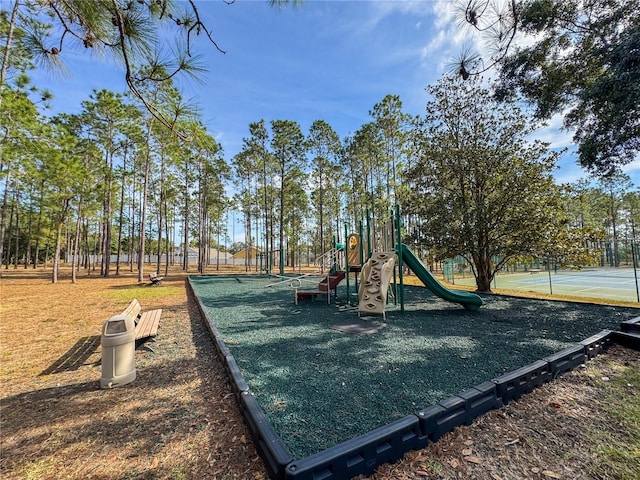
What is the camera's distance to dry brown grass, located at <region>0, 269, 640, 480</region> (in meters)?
1.68

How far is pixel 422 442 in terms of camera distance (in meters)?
1.83

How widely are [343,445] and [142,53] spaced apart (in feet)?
11.7

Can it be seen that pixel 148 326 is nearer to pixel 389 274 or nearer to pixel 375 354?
pixel 375 354

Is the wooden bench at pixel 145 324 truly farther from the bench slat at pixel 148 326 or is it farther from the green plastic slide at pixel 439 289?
the green plastic slide at pixel 439 289

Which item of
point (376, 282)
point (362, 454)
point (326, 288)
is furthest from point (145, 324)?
point (326, 288)

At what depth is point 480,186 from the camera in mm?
8789

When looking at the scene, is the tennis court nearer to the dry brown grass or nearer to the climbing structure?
the climbing structure

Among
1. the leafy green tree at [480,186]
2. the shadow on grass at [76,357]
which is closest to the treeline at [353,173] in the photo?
the leafy green tree at [480,186]

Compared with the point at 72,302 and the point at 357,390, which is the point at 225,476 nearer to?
the point at 357,390

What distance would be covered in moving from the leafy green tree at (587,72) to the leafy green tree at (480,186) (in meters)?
2.03

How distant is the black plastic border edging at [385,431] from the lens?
4.83 feet

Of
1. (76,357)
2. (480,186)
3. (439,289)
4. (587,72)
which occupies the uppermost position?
(587,72)

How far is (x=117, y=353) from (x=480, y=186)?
999 centimetres

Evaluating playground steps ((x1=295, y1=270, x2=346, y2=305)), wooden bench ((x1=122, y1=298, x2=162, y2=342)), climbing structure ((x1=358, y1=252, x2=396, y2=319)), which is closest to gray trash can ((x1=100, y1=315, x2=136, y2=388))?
wooden bench ((x1=122, y1=298, x2=162, y2=342))
